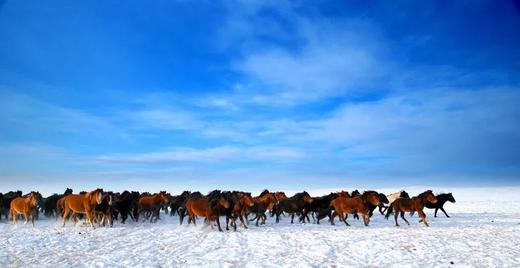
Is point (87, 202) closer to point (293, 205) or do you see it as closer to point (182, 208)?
point (182, 208)

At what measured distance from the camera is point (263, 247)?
13266mm

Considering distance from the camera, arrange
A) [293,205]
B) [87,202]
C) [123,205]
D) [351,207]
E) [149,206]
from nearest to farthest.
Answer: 1. [87,202]
2. [351,207]
3. [123,205]
4. [293,205]
5. [149,206]

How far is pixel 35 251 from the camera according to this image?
1265 cm

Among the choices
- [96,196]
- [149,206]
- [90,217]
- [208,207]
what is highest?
[96,196]

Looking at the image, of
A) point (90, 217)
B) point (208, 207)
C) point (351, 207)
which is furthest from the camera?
point (351, 207)

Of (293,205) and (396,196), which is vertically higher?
(396,196)

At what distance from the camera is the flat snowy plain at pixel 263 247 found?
437 inches

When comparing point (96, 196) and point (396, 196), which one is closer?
point (96, 196)

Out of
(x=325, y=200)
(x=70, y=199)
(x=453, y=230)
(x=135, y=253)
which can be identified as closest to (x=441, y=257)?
(x=453, y=230)

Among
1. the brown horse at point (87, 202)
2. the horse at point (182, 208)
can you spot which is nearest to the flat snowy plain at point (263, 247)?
the brown horse at point (87, 202)

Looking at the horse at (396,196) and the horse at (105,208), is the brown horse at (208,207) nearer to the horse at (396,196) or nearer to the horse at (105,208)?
the horse at (105,208)

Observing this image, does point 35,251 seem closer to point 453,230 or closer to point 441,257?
point 441,257

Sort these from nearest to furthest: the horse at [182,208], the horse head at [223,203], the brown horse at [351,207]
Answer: the horse head at [223,203]
the brown horse at [351,207]
the horse at [182,208]

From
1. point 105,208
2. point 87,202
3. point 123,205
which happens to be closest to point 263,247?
point 105,208
